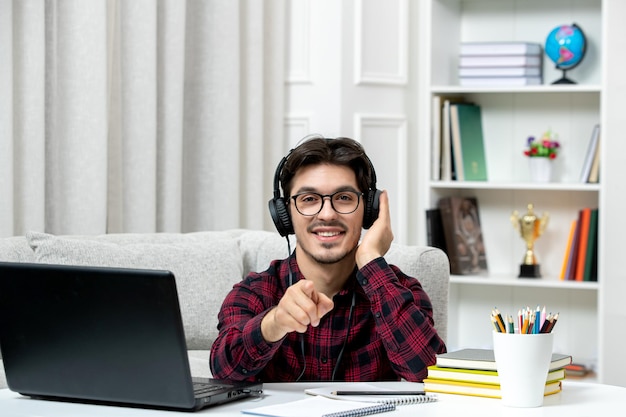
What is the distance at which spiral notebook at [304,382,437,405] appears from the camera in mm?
1446

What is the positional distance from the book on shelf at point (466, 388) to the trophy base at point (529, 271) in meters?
2.30

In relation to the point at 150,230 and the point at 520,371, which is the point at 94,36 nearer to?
the point at 150,230

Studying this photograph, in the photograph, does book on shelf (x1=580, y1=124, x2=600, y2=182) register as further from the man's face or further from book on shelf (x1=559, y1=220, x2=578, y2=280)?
the man's face

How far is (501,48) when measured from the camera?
3.78m

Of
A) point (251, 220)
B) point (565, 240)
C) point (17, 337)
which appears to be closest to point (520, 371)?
point (17, 337)

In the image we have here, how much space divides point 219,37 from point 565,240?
1.58 meters

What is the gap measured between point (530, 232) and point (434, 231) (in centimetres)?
37

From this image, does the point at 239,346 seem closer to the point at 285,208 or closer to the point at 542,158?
the point at 285,208

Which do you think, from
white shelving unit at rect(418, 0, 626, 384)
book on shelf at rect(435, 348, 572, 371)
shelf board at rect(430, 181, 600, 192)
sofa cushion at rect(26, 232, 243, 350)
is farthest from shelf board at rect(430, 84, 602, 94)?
book on shelf at rect(435, 348, 572, 371)

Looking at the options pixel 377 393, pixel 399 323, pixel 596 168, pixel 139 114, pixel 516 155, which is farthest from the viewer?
pixel 516 155

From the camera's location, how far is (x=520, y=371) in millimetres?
1412

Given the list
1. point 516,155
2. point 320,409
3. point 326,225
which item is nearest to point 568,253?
point 516,155

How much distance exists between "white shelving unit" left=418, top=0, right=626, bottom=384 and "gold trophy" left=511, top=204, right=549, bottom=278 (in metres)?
0.06

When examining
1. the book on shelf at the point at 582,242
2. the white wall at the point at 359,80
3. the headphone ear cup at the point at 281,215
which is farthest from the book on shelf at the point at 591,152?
the headphone ear cup at the point at 281,215
